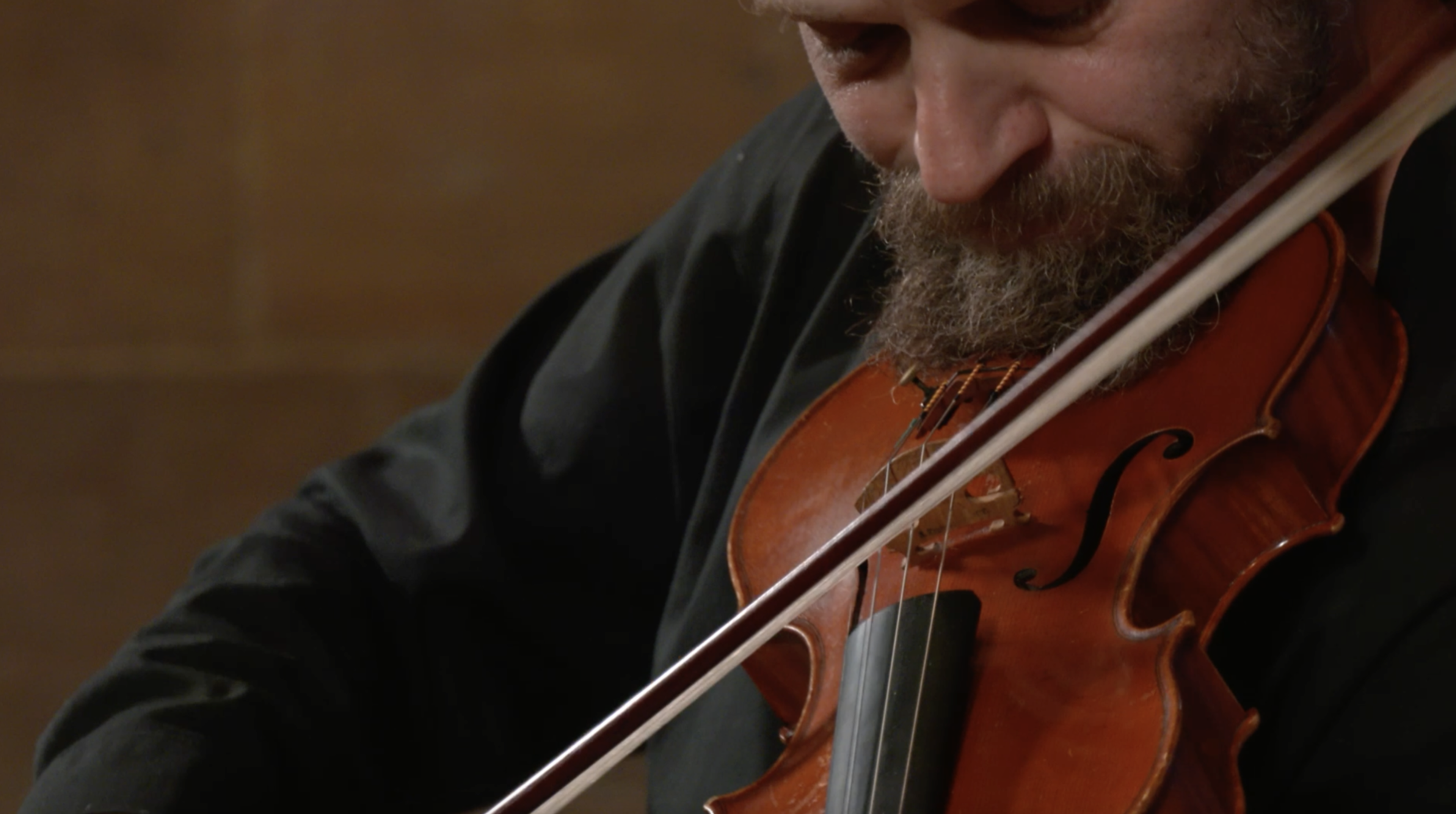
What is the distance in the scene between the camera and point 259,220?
59.8 inches

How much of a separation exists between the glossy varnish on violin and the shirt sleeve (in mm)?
224

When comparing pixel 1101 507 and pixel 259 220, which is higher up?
pixel 259 220

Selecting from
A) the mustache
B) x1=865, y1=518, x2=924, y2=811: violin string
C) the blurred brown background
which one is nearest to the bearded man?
the mustache

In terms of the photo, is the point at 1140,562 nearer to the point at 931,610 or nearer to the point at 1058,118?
the point at 931,610

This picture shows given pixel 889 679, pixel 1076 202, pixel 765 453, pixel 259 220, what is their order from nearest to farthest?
pixel 889 679 < pixel 1076 202 < pixel 765 453 < pixel 259 220

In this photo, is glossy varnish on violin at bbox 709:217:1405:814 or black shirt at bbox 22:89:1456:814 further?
black shirt at bbox 22:89:1456:814

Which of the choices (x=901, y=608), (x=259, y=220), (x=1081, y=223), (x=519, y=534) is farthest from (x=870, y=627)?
(x=259, y=220)

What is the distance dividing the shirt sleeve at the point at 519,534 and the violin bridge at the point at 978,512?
255 mm

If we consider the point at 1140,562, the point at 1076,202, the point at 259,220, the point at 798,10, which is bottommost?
the point at 1140,562

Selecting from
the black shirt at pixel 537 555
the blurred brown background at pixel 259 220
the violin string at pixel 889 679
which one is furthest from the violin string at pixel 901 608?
the blurred brown background at pixel 259 220

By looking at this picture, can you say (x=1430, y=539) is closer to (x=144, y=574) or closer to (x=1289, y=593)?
(x=1289, y=593)

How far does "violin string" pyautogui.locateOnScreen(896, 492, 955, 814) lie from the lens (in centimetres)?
42

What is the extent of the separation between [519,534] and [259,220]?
0.89m

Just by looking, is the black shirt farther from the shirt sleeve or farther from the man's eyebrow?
the man's eyebrow
